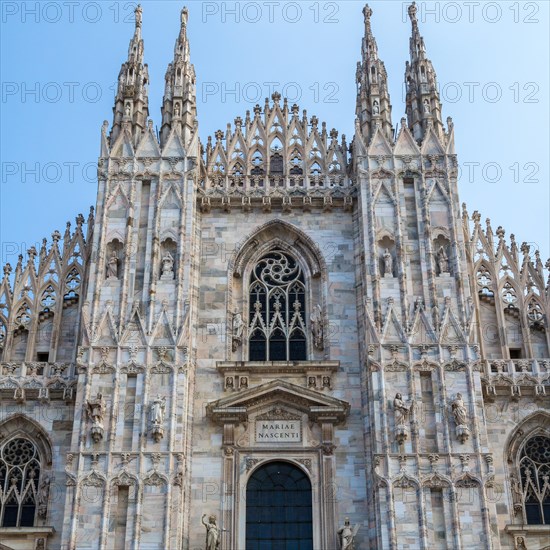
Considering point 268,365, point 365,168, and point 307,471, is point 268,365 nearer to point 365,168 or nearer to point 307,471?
point 307,471

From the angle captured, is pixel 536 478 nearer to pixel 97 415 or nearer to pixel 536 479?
pixel 536 479

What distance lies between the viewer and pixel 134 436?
20.1 m

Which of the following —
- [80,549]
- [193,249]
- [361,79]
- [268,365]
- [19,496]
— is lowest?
[80,549]

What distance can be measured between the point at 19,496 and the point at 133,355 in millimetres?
3558

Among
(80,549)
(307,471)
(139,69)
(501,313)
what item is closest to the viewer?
(80,549)

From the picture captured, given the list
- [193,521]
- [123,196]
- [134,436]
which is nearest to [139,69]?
[123,196]

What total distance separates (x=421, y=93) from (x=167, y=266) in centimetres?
751

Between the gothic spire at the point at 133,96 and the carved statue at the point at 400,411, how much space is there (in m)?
8.69

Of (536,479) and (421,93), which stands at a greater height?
(421,93)

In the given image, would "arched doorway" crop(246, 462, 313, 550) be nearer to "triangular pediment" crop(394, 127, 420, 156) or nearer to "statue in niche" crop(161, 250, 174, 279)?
"statue in niche" crop(161, 250, 174, 279)

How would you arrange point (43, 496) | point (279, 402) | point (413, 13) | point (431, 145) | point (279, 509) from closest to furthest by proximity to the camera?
point (279, 509) < point (43, 496) < point (279, 402) < point (431, 145) < point (413, 13)

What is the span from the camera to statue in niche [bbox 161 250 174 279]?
22169mm

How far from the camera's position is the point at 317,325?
73.6ft

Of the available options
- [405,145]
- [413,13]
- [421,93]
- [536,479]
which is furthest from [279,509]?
[413,13]
